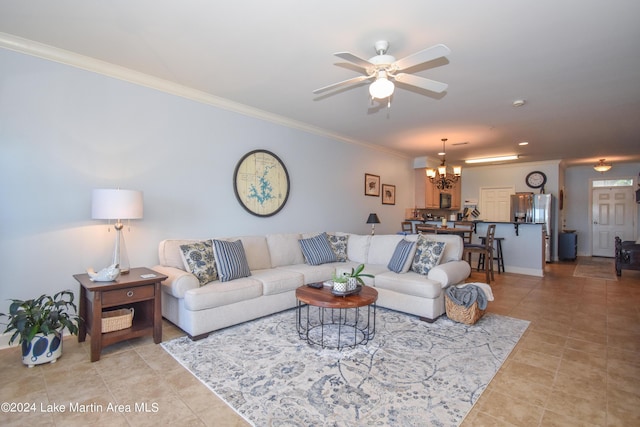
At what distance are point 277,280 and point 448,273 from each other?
1.93 metres

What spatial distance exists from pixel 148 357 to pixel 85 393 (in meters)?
0.52

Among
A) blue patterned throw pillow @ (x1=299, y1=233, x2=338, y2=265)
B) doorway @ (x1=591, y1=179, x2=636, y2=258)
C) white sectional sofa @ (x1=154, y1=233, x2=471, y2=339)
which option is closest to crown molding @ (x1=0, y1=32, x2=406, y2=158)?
white sectional sofa @ (x1=154, y1=233, x2=471, y2=339)

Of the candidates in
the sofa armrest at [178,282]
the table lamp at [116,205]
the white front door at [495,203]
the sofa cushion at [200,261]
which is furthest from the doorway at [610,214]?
the table lamp at [116,205]

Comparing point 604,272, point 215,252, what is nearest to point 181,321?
point 215,252

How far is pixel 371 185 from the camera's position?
21.5 feet

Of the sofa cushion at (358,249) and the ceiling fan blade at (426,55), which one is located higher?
the ceiling fan blade at (426,55)

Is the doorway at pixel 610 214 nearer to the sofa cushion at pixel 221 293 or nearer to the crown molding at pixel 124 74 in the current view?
the crown molding at pixel 124 74

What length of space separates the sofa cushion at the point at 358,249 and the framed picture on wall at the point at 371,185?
184cm

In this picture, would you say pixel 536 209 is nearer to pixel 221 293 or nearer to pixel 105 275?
pixel 221 293

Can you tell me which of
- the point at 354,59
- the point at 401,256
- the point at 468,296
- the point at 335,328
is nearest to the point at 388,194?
the point at 401,256

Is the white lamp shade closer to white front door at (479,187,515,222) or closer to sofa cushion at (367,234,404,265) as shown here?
sofa cushion at (367,234,404,265)

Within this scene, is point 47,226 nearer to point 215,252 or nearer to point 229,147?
point 215,252

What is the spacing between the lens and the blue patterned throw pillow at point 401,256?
3.86 metres

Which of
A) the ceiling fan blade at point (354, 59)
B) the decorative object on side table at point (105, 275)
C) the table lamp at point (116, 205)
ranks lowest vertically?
the decorative object on side table at point (105, 275)
